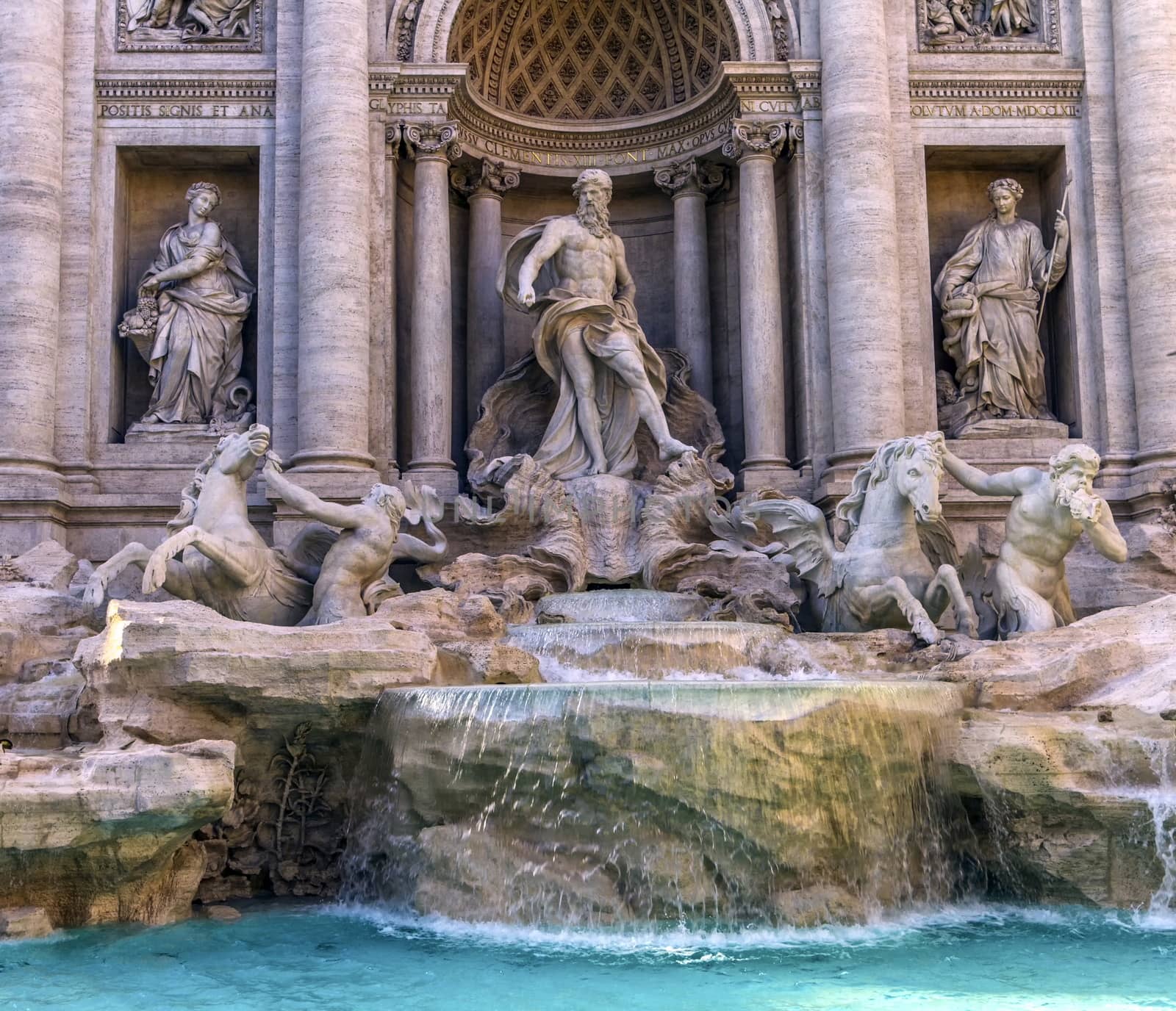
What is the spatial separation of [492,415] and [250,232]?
3498mm

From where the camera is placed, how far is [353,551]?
11.6 metres

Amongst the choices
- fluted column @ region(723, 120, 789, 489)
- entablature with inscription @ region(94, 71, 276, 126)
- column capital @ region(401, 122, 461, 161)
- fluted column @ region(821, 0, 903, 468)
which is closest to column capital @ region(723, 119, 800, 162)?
fluted column @ region(723, 120, 789, 489)

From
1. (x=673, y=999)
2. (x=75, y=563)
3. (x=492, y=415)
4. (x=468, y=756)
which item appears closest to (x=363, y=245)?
(x=492, y=415)

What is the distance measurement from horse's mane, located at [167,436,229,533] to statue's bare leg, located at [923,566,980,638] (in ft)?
19.3

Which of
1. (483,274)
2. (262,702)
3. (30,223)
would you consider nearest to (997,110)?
(483,274)

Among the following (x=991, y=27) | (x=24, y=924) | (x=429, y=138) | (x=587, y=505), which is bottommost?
(x=24, y=924)

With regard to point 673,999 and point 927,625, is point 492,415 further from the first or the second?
point 673,999

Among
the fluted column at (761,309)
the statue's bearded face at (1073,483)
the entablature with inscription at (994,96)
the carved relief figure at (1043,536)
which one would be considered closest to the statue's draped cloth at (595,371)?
the fluted column at (761,309)

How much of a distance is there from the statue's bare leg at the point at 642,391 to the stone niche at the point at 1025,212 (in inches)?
132

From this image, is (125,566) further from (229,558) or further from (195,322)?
(195,322)

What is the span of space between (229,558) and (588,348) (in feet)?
16.2

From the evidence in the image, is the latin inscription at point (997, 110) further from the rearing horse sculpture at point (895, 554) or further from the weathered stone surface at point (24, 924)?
the weathered stone surface at point (24, 924)

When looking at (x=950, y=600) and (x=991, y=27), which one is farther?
(x=991, y=27)

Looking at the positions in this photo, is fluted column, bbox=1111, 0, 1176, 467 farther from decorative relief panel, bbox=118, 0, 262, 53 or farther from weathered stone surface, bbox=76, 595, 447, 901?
decorative relief panel, bbox=118, 0, 262, 53
